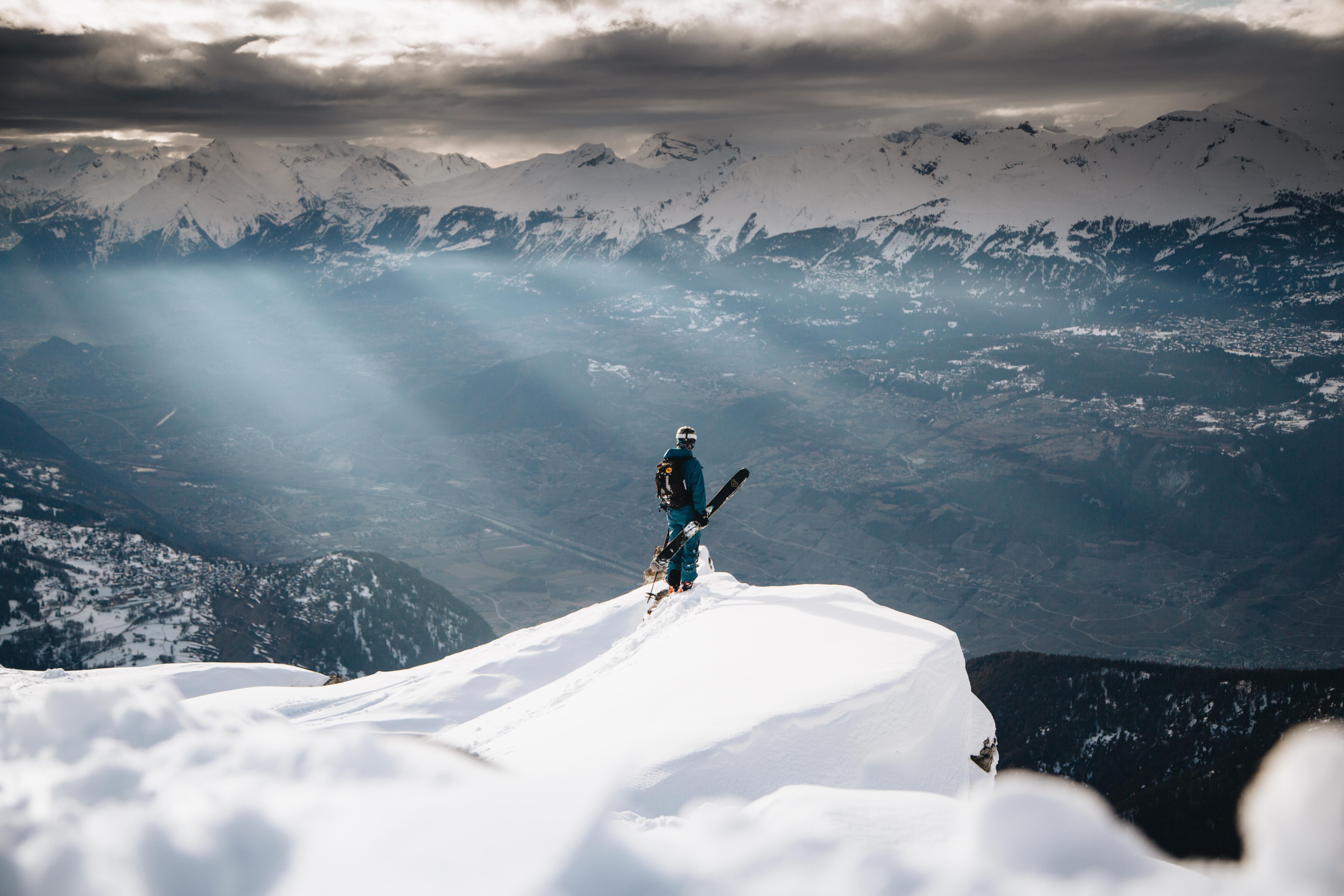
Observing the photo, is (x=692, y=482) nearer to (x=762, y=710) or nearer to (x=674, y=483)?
(x=674, y=483)

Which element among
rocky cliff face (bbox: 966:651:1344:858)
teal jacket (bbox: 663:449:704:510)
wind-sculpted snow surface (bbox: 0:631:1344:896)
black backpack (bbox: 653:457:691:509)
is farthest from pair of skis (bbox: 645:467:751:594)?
rocky cliff face (bbox: 966:651:1344:858)

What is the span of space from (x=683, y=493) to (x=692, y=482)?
13.7 inches

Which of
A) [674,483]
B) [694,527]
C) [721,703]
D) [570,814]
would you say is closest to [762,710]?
[721,703]

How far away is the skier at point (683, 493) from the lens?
63.7ft

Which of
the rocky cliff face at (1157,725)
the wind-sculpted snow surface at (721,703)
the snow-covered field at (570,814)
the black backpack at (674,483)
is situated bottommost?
the rocky cliff face at (1157,725)

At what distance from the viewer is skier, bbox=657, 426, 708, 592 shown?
1942 cm

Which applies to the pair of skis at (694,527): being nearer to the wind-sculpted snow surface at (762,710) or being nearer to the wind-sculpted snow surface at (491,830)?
the wind-sculpted snow surface at (762,710)

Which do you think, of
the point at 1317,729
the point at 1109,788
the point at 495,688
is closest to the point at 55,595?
the point at 495,688

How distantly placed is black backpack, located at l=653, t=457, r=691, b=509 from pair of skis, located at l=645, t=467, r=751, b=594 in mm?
566

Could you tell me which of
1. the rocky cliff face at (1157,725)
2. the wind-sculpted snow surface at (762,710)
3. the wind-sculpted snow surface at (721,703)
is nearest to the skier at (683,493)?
the wind-sculpted snow surface at (721,703)

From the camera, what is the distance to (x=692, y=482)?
19641 mm

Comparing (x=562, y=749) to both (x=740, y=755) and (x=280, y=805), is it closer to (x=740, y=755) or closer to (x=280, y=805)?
(x=740, y=755)

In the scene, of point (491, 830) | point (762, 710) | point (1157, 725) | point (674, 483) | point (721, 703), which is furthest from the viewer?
point (1157, 725)

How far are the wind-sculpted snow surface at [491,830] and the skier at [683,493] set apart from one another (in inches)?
483
